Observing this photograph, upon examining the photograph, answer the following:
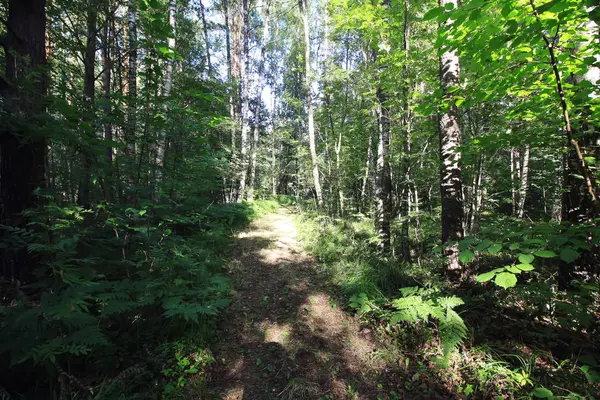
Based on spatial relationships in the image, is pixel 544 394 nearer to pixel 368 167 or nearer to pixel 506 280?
pixel 506 280

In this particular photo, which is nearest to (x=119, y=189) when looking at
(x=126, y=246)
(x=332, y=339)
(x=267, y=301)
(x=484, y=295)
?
(x=126, y=246)

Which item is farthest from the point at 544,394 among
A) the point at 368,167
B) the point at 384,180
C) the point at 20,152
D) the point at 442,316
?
the point at 368,167

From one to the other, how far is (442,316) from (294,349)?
1.96m

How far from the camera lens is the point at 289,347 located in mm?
3336

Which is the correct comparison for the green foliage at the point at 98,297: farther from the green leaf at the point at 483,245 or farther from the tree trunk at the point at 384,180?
the tree trunk at the point at 384,180

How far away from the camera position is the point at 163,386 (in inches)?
98.0

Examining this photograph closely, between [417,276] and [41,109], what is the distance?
244 inches

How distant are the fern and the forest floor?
527 mm

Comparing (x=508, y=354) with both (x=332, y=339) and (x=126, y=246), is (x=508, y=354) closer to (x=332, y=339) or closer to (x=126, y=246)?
(x=332, y=339)

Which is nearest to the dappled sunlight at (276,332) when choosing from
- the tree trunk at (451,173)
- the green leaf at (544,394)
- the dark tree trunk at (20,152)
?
the green leaf at (544,394)

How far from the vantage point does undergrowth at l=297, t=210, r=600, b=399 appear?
2.35 meters

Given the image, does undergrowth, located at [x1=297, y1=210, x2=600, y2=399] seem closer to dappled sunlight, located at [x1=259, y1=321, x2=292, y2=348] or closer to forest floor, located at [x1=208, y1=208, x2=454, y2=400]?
forest floor, located at [x1=208, y1=208, x2=454, y2=400]

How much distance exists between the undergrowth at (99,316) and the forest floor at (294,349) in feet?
1.38

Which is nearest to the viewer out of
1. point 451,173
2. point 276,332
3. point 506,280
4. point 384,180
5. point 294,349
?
point 506,280
